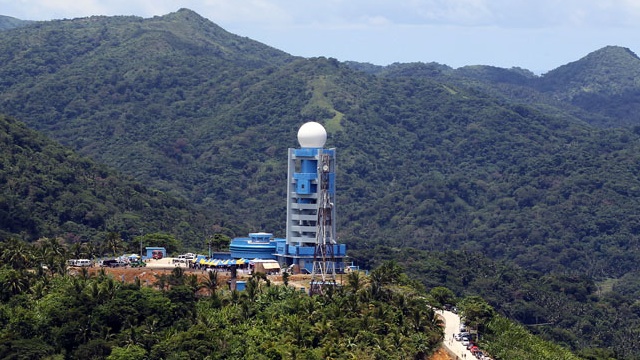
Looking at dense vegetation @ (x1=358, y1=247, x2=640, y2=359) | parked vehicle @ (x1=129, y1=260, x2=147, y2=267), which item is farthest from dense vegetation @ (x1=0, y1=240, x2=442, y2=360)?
dense vegetation @ (x1=358, y1=247, x2=640, y2=359)

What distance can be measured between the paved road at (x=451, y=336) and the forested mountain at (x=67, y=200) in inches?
2364

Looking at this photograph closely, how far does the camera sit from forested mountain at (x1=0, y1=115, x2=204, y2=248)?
495 ft

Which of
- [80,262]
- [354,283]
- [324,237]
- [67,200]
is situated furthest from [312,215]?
[67,200]

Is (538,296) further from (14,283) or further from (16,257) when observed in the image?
(14,283)

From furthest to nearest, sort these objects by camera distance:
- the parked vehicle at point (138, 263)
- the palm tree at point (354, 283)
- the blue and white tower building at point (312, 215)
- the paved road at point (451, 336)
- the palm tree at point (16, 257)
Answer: the parked vehicle at point (138, 263), the blue and white tower building at point (312, 215), the palm tree at point (16, 257), the palm tree at point (354, 283), the paved road at point (451, 336)

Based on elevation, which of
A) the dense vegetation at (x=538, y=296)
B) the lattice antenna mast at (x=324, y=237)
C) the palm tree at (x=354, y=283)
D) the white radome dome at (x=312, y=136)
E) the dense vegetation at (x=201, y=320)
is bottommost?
the dense vegetation at (x=538, y=296)

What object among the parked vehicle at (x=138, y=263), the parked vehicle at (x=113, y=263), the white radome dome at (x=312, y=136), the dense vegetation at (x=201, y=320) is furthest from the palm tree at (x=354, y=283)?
the parked vehicle at (x=113, y=263)

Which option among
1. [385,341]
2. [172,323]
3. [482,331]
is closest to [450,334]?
[482,331]

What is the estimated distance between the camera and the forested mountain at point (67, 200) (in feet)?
495

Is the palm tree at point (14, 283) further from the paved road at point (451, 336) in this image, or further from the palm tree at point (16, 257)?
the paved road at point (451, 336)

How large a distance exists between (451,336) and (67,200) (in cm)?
8381

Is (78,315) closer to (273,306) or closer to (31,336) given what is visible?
(31,336)

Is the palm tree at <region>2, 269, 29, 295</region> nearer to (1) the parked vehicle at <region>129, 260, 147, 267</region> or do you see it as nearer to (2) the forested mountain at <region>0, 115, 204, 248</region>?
(1) the parked vehicle at <region>129, 260, 147, 267</region>

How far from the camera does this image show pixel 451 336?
9112 cm
